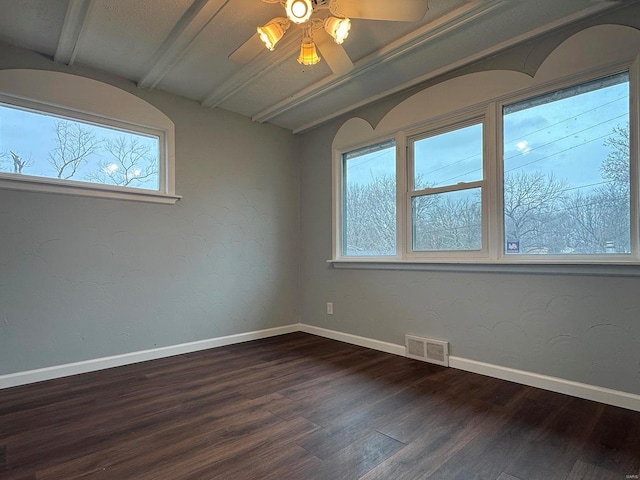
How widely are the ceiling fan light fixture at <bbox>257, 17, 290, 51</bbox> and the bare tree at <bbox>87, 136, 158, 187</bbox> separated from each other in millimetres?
1809

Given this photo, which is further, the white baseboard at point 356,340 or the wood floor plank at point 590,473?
the white baseboard at point 356,340

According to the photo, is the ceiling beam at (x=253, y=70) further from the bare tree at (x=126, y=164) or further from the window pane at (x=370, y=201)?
the window pane at (x=370, y=201)

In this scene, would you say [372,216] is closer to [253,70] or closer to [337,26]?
[253,70]

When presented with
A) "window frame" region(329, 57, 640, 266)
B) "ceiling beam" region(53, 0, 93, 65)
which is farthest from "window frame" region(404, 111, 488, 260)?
"ceiling beam" region(53, 0, 93, 65)

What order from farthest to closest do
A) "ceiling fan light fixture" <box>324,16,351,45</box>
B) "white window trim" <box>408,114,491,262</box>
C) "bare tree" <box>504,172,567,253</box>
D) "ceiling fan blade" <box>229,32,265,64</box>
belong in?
"white window trim" <box>408,114,491,262</box> < "bare tree" <box>504,172,567,253</box> < "ceiling fan blade" <box>229,32,265,64</box> < "ceiling fan light fixture" <box>324,16,351,45</box>

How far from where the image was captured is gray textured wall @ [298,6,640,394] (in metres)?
2.05

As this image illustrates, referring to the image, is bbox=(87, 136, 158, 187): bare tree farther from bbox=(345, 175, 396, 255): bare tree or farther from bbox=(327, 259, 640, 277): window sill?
bbox=(327, 259, 640, 277): window sill

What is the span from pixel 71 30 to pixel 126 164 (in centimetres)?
102

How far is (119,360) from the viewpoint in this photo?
2.88 meters

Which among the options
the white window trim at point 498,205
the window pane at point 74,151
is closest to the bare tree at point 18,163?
the window pane at point 74,151

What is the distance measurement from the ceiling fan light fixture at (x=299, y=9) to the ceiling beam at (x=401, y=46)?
3.26 feet

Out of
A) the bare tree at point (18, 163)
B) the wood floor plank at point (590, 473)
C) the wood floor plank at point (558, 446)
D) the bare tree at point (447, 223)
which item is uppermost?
the bare tree at point (18, 163)

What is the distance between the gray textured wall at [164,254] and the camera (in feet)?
8.27

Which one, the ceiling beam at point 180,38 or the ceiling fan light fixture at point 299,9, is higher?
the ceiling beam at point 180,38
